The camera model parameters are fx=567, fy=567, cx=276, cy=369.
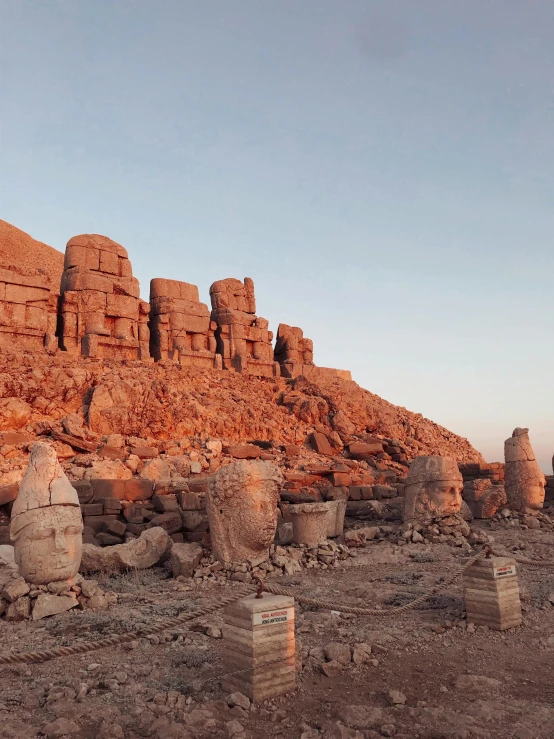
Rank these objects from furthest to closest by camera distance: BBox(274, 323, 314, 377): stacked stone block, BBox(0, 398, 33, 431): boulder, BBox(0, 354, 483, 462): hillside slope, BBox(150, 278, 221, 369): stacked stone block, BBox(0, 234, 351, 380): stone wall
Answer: BBox(274, 323, 314, 377): stacked stone block
BBox(150, 278, 221, 369): stacked stone block
BBox(0, 234, 351, 380): stone wall
BBox(0, 354, 483, 462): hillside slope
BBox(0, 398, 33, 431): boulder

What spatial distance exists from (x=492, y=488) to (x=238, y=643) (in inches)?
452

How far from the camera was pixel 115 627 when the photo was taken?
548cm

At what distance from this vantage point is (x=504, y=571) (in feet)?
17.3

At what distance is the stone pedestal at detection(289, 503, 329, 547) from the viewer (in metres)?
9.42

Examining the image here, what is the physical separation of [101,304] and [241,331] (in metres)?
5.84

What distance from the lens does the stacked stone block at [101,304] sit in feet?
64.4

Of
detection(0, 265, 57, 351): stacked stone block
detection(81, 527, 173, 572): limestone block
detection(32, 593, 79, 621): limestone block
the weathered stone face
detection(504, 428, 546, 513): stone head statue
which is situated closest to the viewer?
detection(32, 593, 79, 621): limestone block

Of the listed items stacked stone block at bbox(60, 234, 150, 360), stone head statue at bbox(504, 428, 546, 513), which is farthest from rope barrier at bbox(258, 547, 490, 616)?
stacked stone block at bbox(60, 234, 150, 360)

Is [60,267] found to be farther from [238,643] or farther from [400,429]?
[238,643]

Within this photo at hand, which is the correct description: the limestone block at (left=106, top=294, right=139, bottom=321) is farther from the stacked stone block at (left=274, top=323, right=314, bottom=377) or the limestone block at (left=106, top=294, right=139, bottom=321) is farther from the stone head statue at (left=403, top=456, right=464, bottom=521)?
the stone head statue at (left=403, top=456, right=464, bottom=521)

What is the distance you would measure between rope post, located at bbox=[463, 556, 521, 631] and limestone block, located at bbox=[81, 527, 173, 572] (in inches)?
192

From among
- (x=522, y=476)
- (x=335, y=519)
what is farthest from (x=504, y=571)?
(x=522, y=476)

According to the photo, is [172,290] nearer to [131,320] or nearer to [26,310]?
[131,320]

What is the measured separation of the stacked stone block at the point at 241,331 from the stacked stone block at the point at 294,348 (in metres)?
0.87
